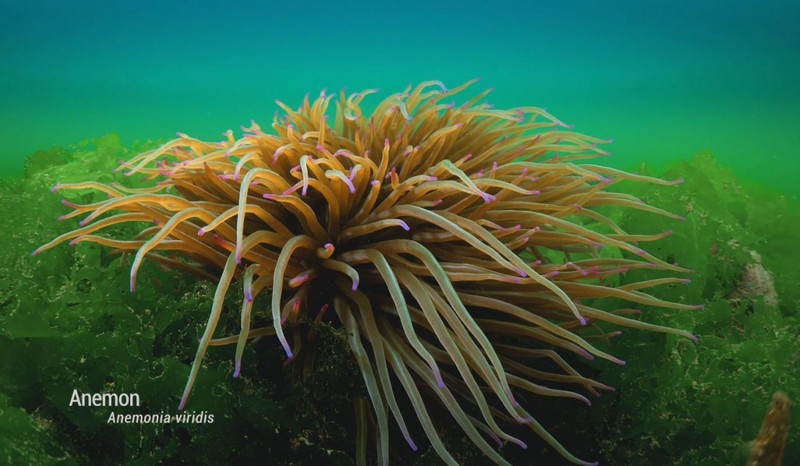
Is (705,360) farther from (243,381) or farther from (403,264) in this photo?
(243,381)

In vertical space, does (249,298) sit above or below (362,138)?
below

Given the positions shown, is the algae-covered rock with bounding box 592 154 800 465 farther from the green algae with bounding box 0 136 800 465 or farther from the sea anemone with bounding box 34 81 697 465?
the sea anemone with bounding box 34 81 697 465

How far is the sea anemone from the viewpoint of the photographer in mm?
1009

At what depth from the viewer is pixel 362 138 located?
1483 mm

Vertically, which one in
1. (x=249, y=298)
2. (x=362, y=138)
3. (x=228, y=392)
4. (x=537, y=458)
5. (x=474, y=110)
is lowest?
(x=537, y=458)

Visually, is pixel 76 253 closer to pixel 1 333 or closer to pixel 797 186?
pixel 1 333

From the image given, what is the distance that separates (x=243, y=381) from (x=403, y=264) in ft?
1.32

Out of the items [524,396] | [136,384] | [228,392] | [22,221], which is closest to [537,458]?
[524,396]

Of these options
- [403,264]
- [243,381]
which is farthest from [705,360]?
[243,381]

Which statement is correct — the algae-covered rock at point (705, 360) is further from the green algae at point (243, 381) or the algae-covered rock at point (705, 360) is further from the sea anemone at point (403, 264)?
the sea anemone at point (403, 264)

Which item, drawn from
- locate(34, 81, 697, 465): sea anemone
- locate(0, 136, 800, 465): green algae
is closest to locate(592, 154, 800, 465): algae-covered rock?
locate(0, 136, 800, 465): green algae

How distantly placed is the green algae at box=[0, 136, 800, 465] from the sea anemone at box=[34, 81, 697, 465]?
7 centimetres

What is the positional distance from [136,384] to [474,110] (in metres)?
1.11

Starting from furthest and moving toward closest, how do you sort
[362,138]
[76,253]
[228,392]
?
1. [362,138]
2. [76,253]
3. [228,392]
